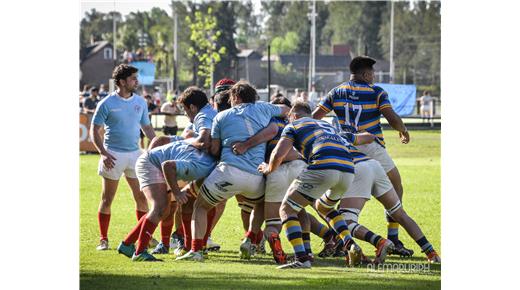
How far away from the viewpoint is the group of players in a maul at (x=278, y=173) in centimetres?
834

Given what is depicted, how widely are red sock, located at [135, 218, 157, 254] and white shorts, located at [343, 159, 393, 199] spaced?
179 cm

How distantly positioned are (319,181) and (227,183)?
87 centimetres

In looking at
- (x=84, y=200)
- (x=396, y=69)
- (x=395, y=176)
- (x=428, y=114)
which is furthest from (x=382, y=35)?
(x=395, y=176)

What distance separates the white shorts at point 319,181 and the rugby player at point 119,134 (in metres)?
2.21

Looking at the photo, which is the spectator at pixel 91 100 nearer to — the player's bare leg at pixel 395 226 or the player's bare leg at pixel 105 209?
the player's bare leg at pixel 105 209

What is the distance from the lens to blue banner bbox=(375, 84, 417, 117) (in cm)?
3481

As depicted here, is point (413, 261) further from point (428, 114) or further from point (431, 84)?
point (431, 84)

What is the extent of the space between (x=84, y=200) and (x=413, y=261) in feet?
22.3

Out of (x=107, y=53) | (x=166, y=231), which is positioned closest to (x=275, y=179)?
(x=166, y=231)

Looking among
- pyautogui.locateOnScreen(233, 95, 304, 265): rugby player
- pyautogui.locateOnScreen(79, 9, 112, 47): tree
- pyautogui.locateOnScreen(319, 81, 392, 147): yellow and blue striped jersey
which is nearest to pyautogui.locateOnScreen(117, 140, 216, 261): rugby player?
pyautogui.locateOnScreen(233, 95, 304, 265): rugby player

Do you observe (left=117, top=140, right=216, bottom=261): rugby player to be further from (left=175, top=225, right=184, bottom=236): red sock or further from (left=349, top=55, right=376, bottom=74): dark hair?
(left=349, top=55, right=376, bottom=74): dark hair

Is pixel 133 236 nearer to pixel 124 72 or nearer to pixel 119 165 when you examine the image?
pixel 119 165

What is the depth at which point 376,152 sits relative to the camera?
9461mm

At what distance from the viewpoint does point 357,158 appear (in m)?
9.05
